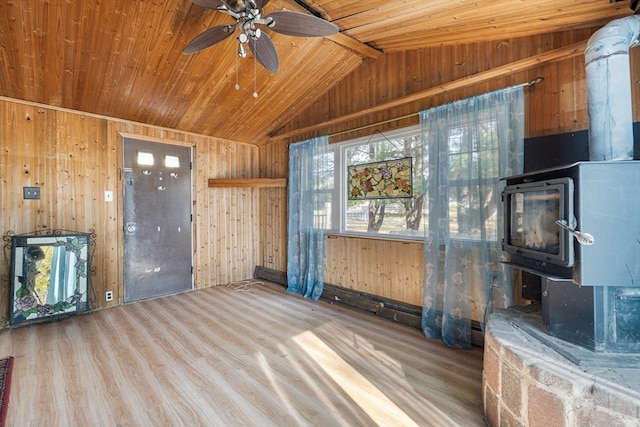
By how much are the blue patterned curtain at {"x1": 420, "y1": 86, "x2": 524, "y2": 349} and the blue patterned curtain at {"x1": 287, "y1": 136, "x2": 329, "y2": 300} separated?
1569mm

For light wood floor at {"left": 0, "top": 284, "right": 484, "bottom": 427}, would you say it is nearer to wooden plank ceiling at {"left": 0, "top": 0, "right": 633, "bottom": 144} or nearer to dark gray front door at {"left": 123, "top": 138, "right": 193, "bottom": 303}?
dark gray front door at {"left": 123, "top": 138, "right": 193, "bottom": 303}

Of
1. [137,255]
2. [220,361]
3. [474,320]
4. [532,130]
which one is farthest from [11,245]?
[532,130]

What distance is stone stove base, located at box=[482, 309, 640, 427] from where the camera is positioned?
46.2 inches

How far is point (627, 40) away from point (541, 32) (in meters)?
0.86

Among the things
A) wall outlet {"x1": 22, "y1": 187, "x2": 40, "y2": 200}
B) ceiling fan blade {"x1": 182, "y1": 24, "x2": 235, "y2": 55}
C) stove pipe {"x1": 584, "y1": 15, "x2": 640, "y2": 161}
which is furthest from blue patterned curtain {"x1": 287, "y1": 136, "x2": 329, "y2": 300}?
wall outlet {"x1": 22, "y1": 187, "x2": 40, "y2": 200}

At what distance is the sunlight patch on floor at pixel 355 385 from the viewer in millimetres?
1706

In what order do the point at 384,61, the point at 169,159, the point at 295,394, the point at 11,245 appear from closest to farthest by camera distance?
the point at 295,394, the point at 11,245, the point at 384,61, the point at 169,159

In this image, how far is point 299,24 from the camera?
1950mm

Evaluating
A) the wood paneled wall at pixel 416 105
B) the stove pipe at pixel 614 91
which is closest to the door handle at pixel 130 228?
the wood paneled wall at pixel 416 105

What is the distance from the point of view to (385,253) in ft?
10.9

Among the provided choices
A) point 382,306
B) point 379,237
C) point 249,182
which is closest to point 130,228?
point 249,182

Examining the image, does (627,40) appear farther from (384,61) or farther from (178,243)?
(178,243)

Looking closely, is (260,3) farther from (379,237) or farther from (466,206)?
(379,237)

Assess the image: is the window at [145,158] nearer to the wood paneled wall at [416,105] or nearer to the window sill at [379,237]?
the wood paneled wall at [416,105]
